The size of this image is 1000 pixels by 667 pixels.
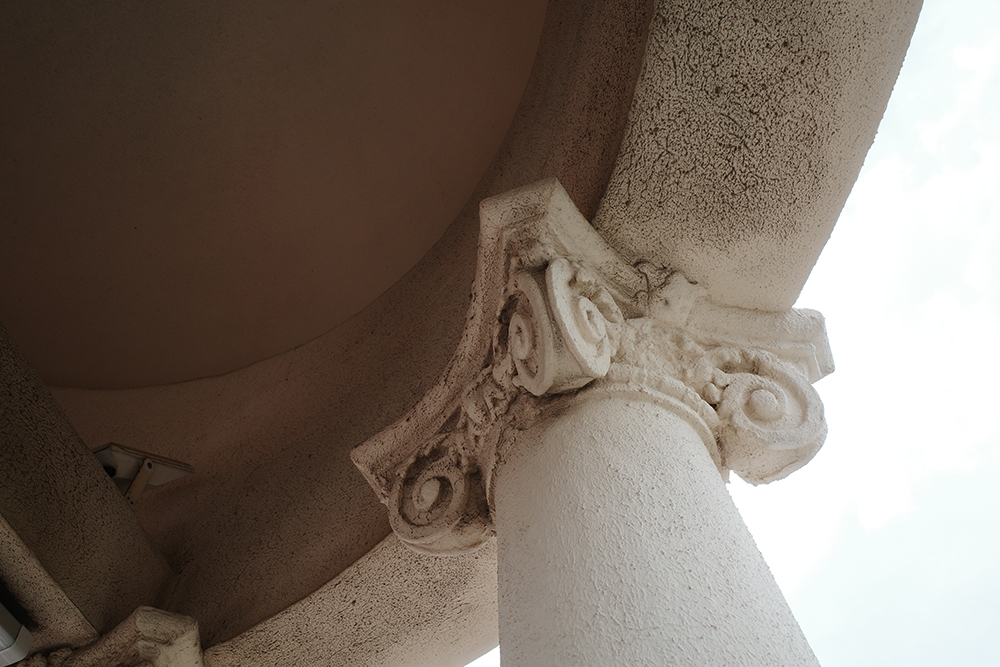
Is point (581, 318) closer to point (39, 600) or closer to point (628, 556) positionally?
point (628, 556)

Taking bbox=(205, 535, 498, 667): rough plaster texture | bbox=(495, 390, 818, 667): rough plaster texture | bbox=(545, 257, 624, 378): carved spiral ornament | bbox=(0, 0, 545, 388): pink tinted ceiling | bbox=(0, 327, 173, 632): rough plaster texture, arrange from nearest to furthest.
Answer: bbox=(495, 390, 818, 667): rough plaster texture → bbox=(545, 257, 624, 378): carved spiral ornament → bbox=(0, 327, 173, 632): rough plaster texture → bbox=(205, 535, 498, 667): rough plaster texture → bbox=(0, 0, 545, 388): pink tinted ceiling

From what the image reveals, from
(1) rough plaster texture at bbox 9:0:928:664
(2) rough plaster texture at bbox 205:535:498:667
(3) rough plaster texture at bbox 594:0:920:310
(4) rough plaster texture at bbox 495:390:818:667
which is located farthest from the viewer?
(2) rough plaster texture at bbox 205:535:498:667

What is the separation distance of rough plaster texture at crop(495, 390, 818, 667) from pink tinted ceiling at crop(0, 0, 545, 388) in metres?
3.57

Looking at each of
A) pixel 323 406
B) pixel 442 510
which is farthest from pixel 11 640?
pixel 323 406

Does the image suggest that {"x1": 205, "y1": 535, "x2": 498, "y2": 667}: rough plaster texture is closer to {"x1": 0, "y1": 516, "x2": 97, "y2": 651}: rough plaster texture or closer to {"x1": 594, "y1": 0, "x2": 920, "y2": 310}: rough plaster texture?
{"x1": 0, "y1": 516, "x2": 97, "y2": 651}: rough plaster texture

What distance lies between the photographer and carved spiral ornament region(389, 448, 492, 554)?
2629 mm

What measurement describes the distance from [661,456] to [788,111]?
1.32 m

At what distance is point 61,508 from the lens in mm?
3201

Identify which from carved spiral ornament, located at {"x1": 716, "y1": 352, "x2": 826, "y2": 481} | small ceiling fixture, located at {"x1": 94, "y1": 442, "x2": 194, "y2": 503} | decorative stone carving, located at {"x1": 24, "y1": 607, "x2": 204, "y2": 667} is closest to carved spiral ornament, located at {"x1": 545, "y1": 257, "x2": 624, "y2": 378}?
carved spiral ornament, located at {"x1": 716, "y1": 352, "x2": 826, "y2": 481}

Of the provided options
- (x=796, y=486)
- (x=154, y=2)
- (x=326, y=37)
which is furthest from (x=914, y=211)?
(x=154, y=2)

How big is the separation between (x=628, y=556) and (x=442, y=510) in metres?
1.11

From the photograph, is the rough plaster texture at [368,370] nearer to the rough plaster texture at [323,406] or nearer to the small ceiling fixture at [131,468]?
the rough plaster texture at [323,406]

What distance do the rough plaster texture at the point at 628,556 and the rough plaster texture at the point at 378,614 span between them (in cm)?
131

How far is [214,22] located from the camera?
5676mm
